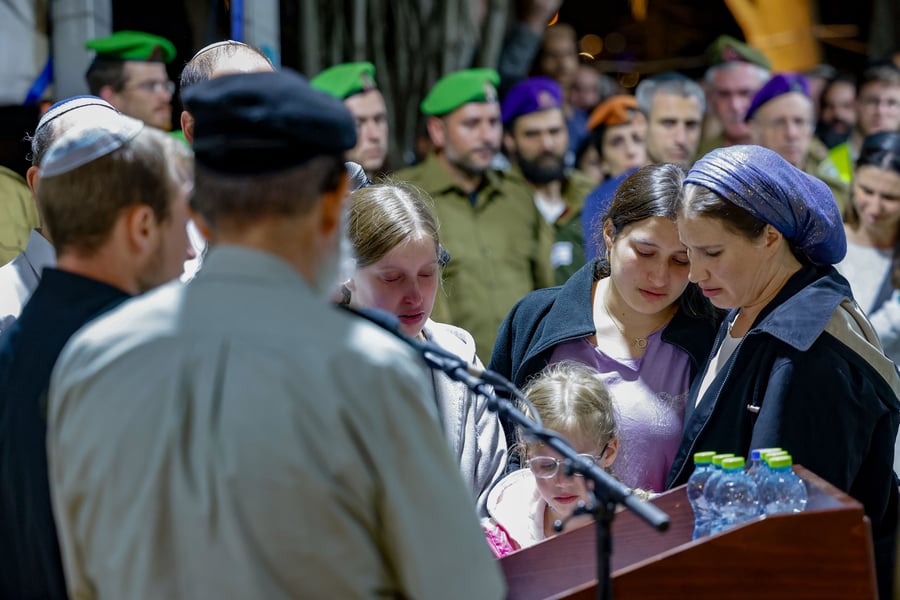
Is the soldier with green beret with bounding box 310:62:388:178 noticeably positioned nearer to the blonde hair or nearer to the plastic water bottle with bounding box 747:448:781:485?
the blonde hair

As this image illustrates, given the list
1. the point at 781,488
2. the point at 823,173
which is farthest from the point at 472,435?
the point at 823,173

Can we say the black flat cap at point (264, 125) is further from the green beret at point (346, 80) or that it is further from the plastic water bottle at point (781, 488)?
the green beret at point (346, 80)

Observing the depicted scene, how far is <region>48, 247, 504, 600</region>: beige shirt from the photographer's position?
1.40 meters

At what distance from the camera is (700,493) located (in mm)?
2334

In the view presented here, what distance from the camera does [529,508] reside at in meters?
2.70

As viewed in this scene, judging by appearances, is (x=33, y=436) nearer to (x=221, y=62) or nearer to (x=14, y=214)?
(x=221, y=62)

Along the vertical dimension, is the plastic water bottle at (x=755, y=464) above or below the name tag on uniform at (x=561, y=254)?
above

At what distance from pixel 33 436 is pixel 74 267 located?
0.86 ft

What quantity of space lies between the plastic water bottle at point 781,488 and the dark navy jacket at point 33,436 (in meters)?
A: 1.17

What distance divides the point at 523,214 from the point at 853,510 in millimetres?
3831

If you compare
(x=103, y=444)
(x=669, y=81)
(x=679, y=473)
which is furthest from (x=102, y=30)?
(x=103, y=444)

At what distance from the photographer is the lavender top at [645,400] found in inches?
117

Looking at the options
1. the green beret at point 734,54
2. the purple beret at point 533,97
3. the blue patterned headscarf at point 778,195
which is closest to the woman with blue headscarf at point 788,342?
the blue patterned headscarf at point 778,195

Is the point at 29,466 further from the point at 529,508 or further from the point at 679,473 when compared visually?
the point at 679,473
